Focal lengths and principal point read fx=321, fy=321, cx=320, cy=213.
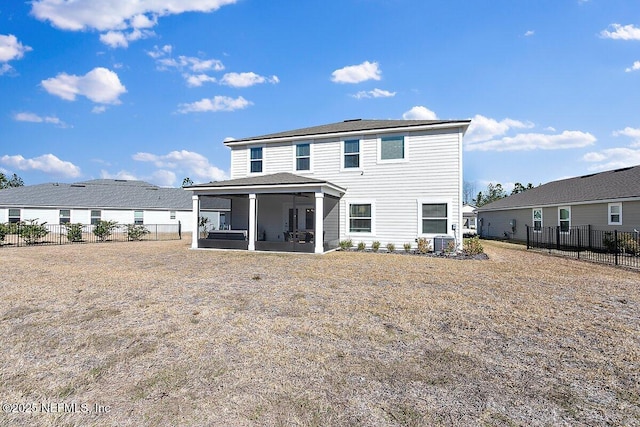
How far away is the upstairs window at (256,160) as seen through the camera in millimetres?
17391

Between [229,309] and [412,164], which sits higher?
[412,164]

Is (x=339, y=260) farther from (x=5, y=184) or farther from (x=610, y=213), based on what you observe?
(x=5, y=184)

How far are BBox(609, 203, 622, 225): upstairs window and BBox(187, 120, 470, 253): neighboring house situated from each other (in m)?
9.09

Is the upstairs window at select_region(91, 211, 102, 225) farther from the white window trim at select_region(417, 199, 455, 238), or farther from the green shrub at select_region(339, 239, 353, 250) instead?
the white window trim at select_region(417, 199, 455, 238)

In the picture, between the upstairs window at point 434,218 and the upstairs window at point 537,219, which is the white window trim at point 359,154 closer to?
the upstairs window at point 434,218

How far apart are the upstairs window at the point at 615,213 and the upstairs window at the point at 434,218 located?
9.56m

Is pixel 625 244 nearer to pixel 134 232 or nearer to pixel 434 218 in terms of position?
pixel 434 218

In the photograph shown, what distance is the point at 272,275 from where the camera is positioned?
348 inches

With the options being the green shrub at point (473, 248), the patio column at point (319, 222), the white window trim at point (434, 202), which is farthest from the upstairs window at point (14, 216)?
the green shrub at point (473, 248)

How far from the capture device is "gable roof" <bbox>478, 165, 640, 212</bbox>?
16.4m

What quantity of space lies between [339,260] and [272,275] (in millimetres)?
3502

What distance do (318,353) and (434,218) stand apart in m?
11.6

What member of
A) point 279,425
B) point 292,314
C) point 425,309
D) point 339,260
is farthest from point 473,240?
point 279,425

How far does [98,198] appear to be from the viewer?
1260 inches
